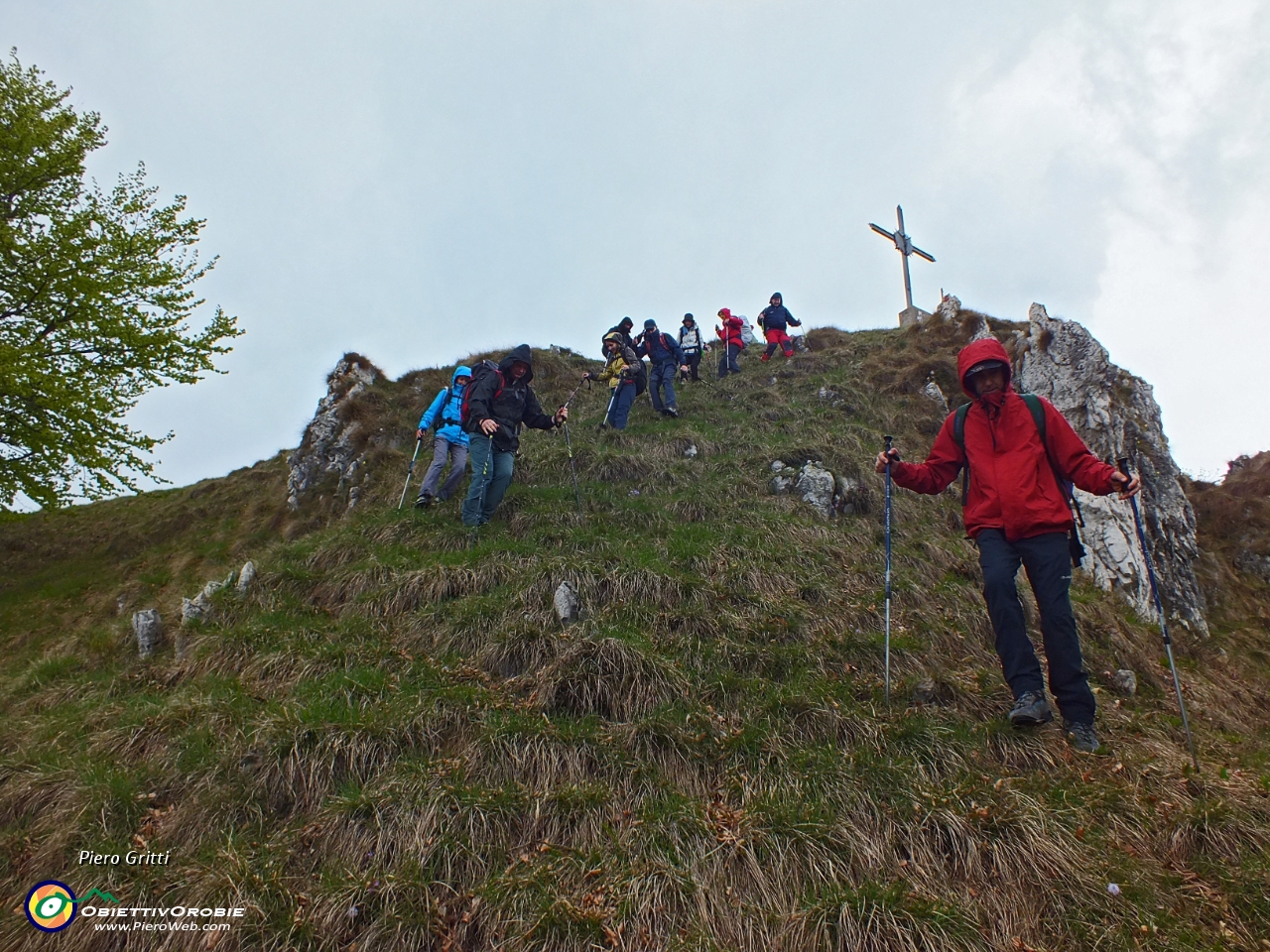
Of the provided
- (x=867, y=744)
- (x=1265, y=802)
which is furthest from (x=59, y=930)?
(x=1265, y=802)

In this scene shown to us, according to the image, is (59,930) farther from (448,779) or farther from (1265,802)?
(1265,802)

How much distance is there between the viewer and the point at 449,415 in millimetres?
10656

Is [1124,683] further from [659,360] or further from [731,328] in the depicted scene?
[731,328]

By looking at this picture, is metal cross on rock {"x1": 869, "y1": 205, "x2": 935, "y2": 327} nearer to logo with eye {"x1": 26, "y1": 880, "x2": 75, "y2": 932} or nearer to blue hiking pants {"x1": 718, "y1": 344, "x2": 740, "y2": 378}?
blue hiking pants {"x1": 718, "y1": 344, "x2": 740, "y2": 378}

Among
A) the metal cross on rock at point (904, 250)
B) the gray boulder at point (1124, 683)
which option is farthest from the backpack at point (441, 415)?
the metal cross on rock at point (904, 250)

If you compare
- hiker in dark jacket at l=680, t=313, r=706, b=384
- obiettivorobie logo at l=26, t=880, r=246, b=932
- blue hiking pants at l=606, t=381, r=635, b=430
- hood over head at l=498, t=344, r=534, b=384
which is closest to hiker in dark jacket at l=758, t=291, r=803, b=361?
hiker in dark jacket at l=680, t=313, r=706, b=384

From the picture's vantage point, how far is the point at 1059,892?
3664mm

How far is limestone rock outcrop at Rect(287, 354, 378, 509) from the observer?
14.3m

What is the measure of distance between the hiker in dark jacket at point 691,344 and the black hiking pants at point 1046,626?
45.3 feet

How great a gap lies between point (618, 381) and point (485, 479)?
558 centimetres

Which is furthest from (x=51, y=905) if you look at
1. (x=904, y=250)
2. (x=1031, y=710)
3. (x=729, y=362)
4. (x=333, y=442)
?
(x=904, y=250)

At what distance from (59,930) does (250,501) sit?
13836mm

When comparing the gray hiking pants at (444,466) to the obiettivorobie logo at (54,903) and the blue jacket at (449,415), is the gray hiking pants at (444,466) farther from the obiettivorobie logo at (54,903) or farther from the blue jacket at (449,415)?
the obiettivorobie logo at (54,903)

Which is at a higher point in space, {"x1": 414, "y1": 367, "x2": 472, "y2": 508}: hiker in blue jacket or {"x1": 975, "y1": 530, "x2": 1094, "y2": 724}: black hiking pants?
{"x1": 414, "y1": 367, "x2": 472, "y2": 508}: hiker in blue jacket
